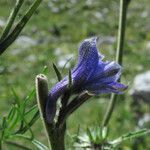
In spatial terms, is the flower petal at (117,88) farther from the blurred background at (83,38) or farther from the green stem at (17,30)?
the blurred background at (83,38)

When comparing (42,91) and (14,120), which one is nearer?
(42,91)

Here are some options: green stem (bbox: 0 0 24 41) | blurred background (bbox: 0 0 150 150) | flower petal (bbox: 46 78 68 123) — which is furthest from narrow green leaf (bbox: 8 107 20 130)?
blurred background (bbox: 0 0 150 150)

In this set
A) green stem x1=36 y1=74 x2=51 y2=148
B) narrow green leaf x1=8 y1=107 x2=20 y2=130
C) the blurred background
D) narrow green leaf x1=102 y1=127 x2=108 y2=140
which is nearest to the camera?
green stem x1=36 y1=74 x2=51 y2=148

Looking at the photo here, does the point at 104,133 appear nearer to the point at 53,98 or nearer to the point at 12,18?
the point at 53,98

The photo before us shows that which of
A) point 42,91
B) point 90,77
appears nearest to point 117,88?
point 90,77

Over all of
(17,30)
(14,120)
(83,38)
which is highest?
(83,38)

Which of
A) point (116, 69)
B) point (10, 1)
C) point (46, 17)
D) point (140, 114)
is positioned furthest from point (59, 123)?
point (46, 17)

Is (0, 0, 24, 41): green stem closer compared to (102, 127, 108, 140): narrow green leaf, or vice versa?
(0, 0, 24, 41): green stem

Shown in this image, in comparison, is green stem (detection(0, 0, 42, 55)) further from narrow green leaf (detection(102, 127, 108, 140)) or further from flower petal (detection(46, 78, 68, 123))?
narrow green leaf (detection(102, 127, 108, 140))
